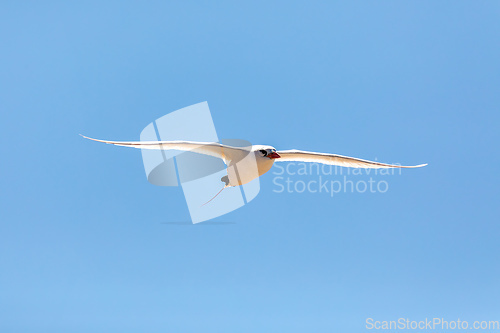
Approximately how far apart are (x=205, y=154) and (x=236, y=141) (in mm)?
1060

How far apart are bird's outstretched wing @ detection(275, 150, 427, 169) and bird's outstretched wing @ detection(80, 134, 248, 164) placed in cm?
156

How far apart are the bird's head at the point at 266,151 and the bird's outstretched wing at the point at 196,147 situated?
37 cm

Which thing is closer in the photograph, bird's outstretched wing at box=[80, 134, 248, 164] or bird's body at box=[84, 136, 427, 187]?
bird's outstretched wing at box=[80, 134, 248, 164]

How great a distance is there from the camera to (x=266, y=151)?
14133mm

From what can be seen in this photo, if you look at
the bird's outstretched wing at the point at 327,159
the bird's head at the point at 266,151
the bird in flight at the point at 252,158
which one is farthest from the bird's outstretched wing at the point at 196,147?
the bird's outstretched wing at the point at 327,159

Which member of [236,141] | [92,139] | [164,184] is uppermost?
[236,141]

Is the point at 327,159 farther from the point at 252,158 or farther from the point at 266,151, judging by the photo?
the point at 252,158

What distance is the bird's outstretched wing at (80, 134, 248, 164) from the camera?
12.5m

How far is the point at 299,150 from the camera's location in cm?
1481

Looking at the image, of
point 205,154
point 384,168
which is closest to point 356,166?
point 384,168

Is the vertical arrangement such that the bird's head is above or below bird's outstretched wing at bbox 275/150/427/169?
below

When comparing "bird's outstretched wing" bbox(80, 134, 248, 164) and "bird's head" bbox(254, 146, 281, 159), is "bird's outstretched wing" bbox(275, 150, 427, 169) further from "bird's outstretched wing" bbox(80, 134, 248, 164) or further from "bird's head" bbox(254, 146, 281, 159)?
"bird's outstretched wing" bbox(80, 134, 248, 164)

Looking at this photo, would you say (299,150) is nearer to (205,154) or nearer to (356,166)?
(356,166)

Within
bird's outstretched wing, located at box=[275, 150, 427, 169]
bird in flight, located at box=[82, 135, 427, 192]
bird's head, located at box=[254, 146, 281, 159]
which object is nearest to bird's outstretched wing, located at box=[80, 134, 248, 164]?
bird in flight, located at box=[82, 135, 427, 192]
